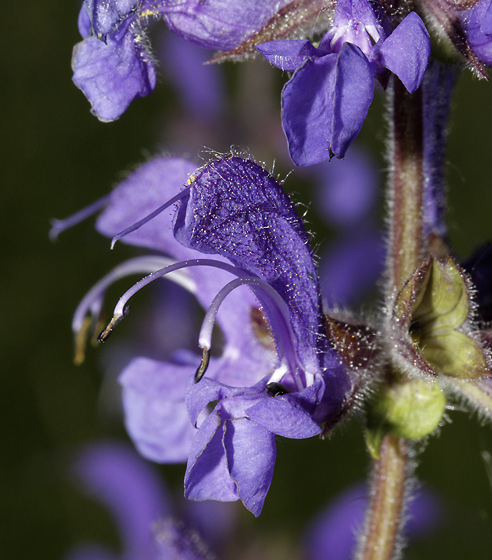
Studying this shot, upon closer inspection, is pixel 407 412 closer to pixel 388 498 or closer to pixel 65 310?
pixel 388 498

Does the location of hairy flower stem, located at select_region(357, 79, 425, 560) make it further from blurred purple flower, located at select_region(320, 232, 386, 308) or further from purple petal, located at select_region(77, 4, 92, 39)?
blurred purple flower, located at select_region(320, 232, 386, 308)

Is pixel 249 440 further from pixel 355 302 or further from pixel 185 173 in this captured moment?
pixel 355 302

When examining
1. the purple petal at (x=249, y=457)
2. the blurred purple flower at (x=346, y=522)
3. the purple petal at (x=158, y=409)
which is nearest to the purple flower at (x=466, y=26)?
the purple petal at (x=249, y=457)

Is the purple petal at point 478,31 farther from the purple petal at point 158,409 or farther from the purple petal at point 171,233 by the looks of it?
the purple petal at point 158,409

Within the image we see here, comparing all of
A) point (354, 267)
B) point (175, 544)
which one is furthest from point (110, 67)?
point (354, 267)

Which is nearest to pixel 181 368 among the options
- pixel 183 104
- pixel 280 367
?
pixel 280 367
